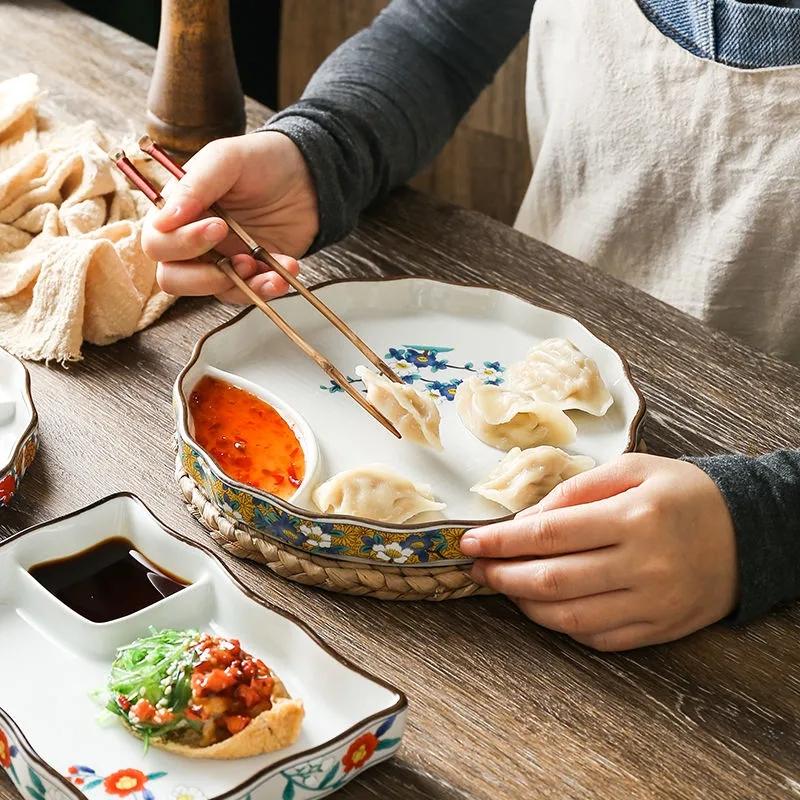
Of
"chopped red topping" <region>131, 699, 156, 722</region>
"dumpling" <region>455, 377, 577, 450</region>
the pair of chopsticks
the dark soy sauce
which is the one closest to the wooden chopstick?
the pair of chopsticks

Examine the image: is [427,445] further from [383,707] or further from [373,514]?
[383,707]

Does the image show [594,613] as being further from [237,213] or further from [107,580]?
[237,213]

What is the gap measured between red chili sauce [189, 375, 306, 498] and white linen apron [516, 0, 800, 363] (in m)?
0.75

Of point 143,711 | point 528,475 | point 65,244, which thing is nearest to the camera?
point 143,711

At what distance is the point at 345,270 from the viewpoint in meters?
1.51

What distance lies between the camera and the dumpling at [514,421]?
3.70ft

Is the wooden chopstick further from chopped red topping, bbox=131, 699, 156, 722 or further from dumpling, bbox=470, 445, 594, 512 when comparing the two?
chopped red topping, bbox=131, 699, 156, 722

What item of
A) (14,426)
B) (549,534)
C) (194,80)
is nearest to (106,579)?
(14,426)

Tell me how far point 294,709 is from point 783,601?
0.51 m

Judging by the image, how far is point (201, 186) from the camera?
1.29 m

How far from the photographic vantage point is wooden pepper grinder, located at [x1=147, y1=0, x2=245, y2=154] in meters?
1.60

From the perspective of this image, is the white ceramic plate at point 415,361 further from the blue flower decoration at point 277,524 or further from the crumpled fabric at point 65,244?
the crumpled fabric at point 65,244

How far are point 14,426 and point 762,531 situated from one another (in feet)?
2.44

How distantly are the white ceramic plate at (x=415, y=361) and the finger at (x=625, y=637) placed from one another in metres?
0.15
